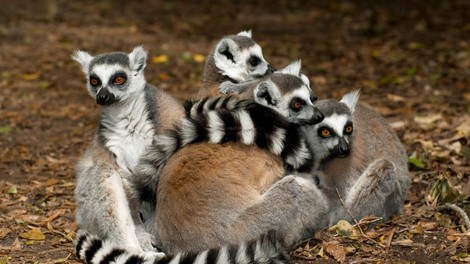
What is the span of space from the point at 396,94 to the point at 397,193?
4.46 meters

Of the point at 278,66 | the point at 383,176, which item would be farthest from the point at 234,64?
the point at 278,66

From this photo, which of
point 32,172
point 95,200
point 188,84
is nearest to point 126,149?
point 95,200

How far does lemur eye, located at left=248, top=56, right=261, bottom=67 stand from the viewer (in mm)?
7379

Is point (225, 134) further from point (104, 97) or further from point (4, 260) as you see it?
point (4, 260)

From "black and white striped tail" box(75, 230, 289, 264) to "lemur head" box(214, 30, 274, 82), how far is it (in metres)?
2.35

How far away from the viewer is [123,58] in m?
6.53

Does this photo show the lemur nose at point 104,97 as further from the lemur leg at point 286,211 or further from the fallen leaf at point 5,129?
the fallen leaf at point 5,129

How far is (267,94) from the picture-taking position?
632 centimetres

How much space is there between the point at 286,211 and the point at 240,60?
2297 millimetres

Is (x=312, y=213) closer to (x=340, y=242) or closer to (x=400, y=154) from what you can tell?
(x=340, y=242)

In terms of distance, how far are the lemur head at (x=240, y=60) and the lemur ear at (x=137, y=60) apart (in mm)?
1047

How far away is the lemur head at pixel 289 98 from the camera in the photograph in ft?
20.3

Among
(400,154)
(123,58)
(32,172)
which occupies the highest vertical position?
(123,58)

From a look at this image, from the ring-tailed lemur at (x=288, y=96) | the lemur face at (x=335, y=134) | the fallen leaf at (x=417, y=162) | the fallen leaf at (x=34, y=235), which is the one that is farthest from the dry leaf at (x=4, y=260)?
the fallen leaf at (x=417, y=162)
